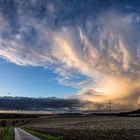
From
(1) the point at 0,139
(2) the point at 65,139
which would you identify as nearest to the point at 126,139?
(2) the point at 65,139

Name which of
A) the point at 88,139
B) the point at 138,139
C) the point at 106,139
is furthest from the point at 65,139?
the point at 138,139

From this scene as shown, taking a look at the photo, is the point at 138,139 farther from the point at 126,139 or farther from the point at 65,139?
the point at 65,139

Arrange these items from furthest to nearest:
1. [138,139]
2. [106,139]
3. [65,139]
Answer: [65,139], [106,139], [138,139]

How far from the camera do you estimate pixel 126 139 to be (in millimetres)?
41844

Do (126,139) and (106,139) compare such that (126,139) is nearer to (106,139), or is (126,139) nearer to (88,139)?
(106,139)

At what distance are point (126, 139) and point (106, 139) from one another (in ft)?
9.18

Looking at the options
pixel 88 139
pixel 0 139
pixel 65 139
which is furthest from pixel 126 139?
pixel 0 139

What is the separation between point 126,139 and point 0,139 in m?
18.3

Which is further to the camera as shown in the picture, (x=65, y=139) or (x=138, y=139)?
(x=65, y=139)

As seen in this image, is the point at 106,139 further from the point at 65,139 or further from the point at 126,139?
the point at 65,139

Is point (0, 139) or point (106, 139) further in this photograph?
point (0, 139)

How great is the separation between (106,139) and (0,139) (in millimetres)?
15609

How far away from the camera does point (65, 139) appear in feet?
158

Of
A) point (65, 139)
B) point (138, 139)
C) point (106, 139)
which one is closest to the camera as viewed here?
point (138, 139)
